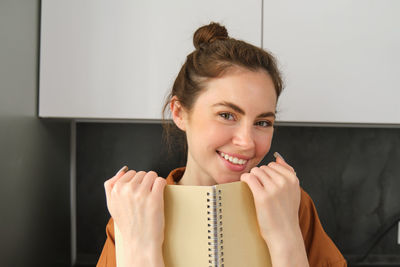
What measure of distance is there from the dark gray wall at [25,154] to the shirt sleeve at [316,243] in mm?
816

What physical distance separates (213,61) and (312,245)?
540 mm

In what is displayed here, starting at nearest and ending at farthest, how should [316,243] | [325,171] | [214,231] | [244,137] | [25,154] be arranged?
[214,231]
[244,137]
[316,243]
[25,154]
[325,171]

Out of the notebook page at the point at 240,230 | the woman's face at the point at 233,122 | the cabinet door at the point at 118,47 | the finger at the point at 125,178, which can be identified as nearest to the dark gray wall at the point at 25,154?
the cabinet door at the point at 118,47

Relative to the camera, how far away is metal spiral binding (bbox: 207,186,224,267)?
1.84ft

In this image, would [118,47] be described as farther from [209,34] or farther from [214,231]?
[214,231]

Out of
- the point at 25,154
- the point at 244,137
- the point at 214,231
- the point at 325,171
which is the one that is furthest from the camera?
the point at 325,171

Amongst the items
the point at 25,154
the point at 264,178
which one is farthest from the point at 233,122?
the point at 25,154

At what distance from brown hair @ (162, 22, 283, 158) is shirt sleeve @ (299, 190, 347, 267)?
0.35m

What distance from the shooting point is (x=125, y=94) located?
1011 millimetres

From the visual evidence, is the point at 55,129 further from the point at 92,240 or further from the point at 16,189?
the point at 92,240

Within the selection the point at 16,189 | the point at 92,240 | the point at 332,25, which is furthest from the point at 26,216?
the point at 332,25

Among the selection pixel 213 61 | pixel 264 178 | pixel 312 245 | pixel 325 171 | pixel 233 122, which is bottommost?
pixel 312 245

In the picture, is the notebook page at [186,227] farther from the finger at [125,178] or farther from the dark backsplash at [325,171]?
the dark backsplash at [325,171]

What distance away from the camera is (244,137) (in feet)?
2.26
